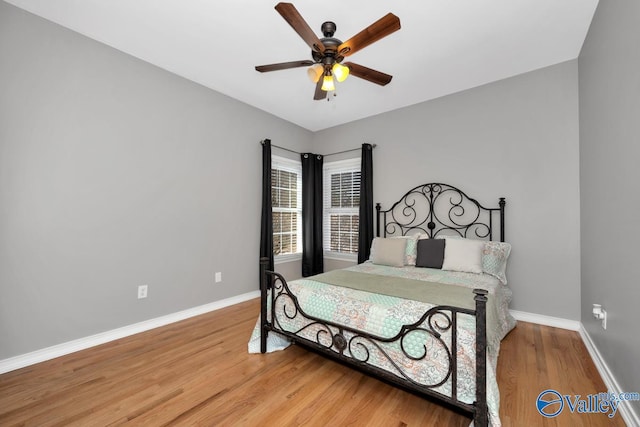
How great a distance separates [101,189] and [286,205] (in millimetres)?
2293

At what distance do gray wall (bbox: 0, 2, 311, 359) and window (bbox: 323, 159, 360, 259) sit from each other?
5.35 feet

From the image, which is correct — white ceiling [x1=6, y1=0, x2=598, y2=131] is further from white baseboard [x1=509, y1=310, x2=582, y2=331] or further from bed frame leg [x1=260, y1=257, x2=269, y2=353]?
white baseboard [x1=509, y1=310, x2=582, y2=331]

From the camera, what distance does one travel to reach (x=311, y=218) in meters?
4.27

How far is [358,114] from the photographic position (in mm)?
3969

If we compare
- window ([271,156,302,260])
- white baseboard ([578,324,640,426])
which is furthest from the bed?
window ([271,156,302,260])

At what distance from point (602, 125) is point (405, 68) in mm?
1651

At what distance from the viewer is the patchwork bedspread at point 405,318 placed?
1394 millimetres

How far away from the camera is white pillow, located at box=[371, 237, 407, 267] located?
2.98m

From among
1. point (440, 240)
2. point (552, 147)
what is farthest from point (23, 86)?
point (552, 147)

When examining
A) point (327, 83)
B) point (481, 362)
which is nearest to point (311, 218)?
point (327, 83)

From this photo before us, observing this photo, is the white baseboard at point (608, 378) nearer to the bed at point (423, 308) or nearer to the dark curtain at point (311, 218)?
the bed at point (423, 308)

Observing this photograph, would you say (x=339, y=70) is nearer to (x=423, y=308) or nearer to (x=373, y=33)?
(x=373, y=33)

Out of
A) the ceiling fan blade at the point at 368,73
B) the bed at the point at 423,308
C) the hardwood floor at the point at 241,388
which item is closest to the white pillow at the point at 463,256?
the bed at the point at 423,308

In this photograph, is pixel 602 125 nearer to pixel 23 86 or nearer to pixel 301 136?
pixel 301 136
